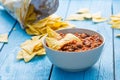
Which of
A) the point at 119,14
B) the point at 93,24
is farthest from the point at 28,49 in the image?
the point at 119,14

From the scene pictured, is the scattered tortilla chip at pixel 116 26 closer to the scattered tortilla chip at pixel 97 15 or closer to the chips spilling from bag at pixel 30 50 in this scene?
the scattered tortilla chip at pixel 97 15

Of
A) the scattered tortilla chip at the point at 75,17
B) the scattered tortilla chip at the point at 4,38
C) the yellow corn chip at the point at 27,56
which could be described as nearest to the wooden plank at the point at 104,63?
the scattered tortilla chip at the point at 75,17

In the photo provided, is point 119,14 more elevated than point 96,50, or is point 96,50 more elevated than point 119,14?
point 96,50

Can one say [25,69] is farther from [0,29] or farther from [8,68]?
[0,29]

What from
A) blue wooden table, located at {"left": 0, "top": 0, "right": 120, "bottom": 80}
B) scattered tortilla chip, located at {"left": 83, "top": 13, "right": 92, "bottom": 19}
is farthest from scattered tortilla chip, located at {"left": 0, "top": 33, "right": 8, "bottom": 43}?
scattered tortilla chip, located at {"left": 83, "top": 13, "right": 92, "bottom": 19}

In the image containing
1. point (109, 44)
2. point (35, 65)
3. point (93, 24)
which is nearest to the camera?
point (35, 65)

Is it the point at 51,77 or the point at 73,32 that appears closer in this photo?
the point at 51,77

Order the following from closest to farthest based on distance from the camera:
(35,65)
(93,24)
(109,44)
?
(35,65) < (109,44) < (93,24)

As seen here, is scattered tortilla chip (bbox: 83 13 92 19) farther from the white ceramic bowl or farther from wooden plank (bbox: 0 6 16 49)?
the white ceramic bowl
